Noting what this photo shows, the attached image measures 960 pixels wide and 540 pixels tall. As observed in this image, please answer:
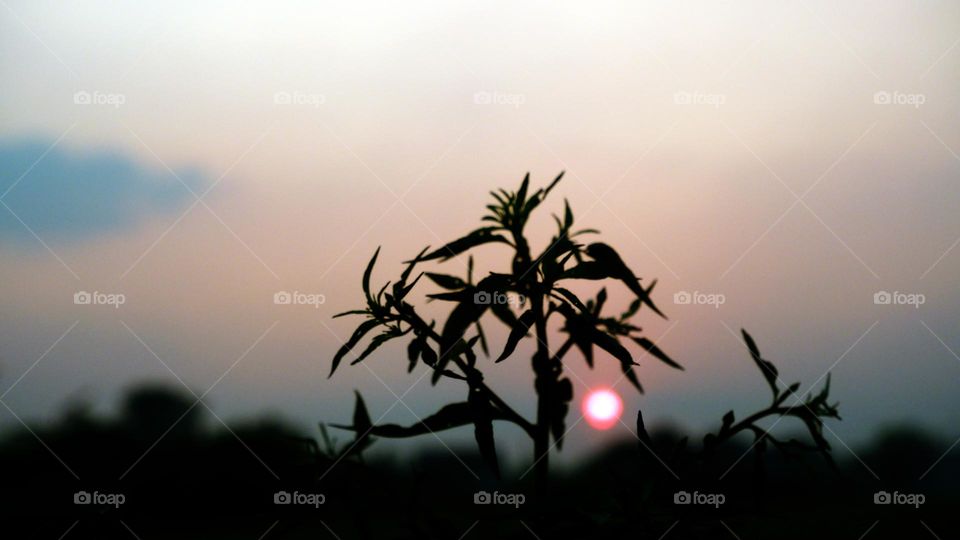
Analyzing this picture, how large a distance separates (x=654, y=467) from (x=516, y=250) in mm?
322

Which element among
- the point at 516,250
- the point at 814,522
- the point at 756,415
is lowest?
the point at 814,522

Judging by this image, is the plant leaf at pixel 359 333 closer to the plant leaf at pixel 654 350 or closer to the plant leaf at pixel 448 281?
the plant leaf at pixel 448 281

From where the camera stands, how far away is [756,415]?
92 centimetres

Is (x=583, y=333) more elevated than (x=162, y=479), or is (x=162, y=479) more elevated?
(x=583, y=333)

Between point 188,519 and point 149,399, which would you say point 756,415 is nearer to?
point 188,519

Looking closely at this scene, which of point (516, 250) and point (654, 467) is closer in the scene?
point (654, 467)

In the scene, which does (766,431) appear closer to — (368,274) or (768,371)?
(768,371)

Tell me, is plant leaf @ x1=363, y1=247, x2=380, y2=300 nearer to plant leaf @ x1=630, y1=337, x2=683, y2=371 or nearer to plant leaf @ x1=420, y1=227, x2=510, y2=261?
plant leaf @ x1=420, y1=227, x2=510, y2=261

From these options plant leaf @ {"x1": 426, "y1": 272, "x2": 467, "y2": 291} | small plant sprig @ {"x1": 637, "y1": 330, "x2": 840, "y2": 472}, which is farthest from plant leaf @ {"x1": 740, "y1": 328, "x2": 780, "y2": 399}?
plant leaf @ {"x1": 426, "y1": 272, "x2": 467, "y2": 291}

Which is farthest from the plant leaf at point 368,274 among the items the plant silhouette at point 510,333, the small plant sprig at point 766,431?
the small plant sprig at point 766,431

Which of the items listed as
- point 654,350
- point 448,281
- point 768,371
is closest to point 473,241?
point 448,281

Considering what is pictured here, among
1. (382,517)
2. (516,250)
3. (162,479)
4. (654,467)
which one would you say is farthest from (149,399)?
(654,467)

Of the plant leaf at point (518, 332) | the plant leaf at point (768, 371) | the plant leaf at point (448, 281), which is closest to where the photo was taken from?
the plant leaf at point (518, 332)

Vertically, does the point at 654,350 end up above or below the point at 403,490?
above
